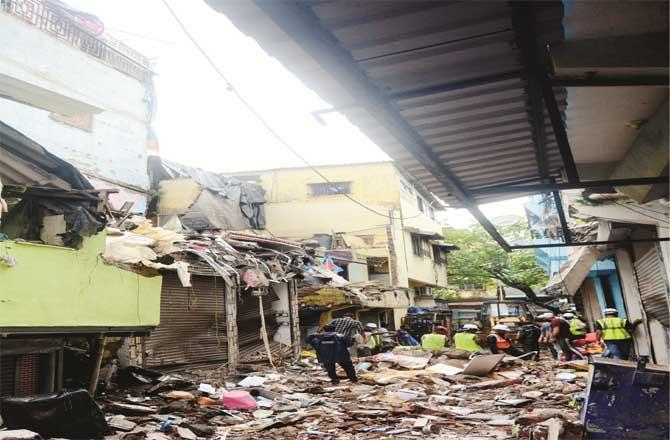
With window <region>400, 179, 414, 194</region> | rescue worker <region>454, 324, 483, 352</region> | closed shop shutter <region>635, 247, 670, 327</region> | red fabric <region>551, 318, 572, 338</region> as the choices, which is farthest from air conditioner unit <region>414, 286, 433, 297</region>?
closed shop shutter <region>635, 247, 670, 327</region>

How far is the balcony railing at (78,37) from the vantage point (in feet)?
55.4

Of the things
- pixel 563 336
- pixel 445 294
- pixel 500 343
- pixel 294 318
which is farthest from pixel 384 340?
pixel 445 294

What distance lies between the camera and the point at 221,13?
84.1 inches

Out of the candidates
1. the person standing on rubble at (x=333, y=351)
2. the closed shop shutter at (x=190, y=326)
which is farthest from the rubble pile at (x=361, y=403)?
the closed shop shutter at (x=190, y=326)

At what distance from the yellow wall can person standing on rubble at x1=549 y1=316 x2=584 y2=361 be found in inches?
601

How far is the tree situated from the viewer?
106 ft

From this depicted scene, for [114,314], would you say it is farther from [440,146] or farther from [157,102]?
[157,102]

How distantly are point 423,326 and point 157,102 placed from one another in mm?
15354

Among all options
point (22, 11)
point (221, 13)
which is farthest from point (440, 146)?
point (22, 11)

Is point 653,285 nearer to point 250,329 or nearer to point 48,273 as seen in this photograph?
point 250,329

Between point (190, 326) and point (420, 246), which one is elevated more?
point (420, 246)

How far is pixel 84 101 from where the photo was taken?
15.2m

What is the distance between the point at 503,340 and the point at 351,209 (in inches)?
633

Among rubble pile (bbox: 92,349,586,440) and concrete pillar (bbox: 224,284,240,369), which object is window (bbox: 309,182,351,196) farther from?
rubble pile (bbox: 92,349,586,440)
